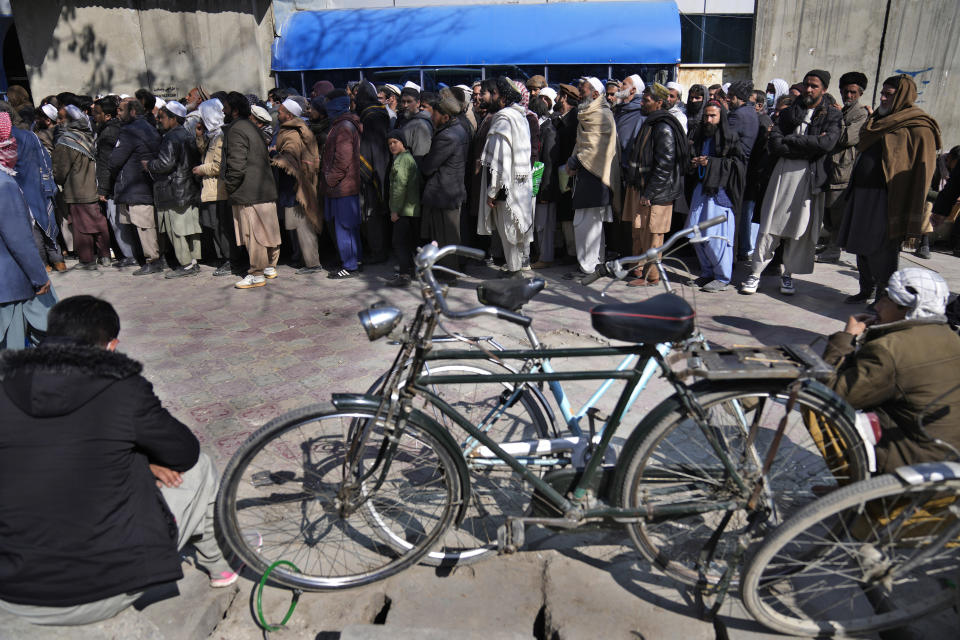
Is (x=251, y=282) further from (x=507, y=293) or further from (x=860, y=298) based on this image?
(x=860, y=298)

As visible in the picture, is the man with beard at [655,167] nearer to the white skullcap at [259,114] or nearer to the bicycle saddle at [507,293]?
the bicycle saddle at [507,293]

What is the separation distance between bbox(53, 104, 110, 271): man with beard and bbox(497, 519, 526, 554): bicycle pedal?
7.25 metres

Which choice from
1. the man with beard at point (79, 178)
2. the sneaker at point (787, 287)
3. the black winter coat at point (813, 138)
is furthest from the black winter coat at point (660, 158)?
the man with beard at point (79, 178)

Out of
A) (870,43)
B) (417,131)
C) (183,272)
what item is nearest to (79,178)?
(183,272)

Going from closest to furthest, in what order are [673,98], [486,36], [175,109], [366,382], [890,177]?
[366,382] < [890,177] < [673,98] < [175,109] < [486,36]

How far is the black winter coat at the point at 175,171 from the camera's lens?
711cm

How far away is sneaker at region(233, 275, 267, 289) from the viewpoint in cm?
714

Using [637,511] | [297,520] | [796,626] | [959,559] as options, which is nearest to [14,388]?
[297,520]

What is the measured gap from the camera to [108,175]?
25.1 feet

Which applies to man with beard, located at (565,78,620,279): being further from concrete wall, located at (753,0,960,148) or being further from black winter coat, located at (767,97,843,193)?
concrete wall, located at (753,0,960,148)

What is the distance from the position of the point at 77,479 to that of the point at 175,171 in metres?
5.92

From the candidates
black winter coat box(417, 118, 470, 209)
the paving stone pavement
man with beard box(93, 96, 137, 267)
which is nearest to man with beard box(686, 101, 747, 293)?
the paving stone pavement

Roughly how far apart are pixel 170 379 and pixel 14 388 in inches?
116

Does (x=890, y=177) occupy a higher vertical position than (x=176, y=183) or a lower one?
higher
